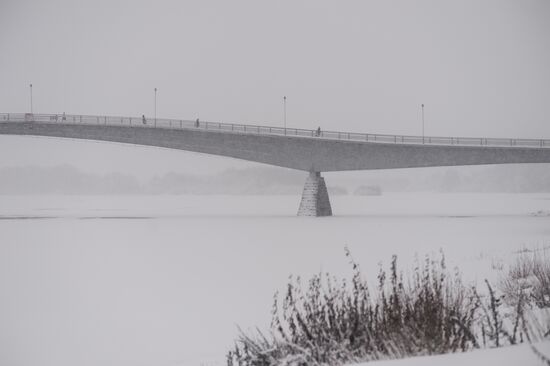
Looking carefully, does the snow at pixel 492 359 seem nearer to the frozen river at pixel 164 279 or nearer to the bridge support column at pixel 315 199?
the frozen river at pixel 164 279

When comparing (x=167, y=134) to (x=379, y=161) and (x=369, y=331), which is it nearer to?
(x=379, y=161)

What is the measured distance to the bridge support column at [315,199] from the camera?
195ft

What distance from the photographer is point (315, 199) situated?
5988 centimetres

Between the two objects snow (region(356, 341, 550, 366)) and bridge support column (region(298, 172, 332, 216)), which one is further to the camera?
bridge support column (region(298, 172, 332, 216))

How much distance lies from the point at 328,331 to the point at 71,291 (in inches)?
419

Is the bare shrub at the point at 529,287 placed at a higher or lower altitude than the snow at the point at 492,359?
lower

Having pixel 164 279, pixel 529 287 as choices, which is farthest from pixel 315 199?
pixel 529 287

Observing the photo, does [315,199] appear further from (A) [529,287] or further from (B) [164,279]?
(A) [529,287]

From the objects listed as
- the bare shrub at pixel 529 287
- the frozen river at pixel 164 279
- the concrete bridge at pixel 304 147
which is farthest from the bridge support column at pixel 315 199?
the bare shrub at pixel 529 287

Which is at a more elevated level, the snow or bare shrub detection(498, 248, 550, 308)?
the snow

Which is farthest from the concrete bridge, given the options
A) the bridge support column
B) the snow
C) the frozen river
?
the snow

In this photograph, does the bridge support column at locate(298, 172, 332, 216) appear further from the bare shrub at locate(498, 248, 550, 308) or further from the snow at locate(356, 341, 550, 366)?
the snow at locate(356, 341, 550, 366)

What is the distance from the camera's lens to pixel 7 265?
2380 centimetres

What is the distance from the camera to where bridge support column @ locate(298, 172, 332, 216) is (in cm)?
5947
